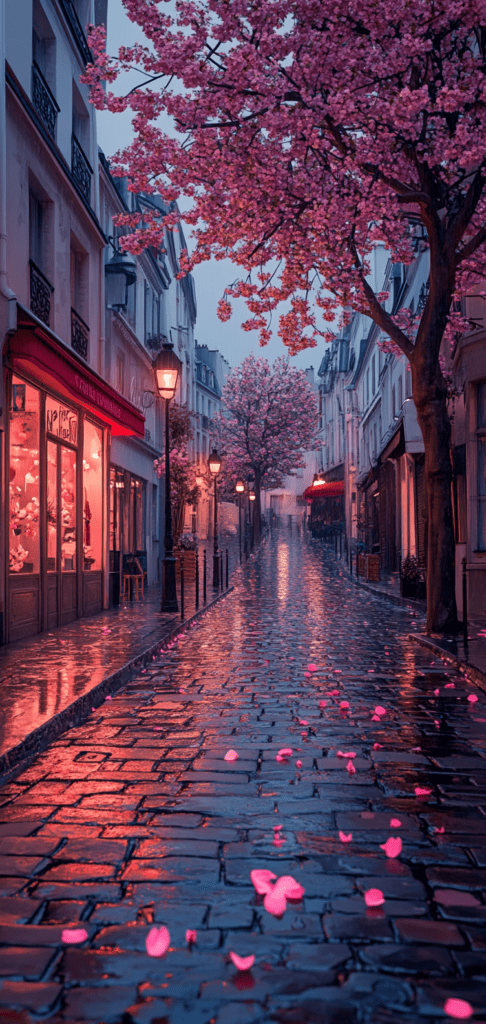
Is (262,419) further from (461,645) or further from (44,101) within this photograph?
(461,645)

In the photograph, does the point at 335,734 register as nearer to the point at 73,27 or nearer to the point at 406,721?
the point at 406,721

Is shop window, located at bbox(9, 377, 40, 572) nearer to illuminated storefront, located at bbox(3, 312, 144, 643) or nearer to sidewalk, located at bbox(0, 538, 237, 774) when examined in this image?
illuminated storefront, located at bbox(3, 312, 144, 643)

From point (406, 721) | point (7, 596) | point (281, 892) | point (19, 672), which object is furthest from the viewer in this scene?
point (7, 596)

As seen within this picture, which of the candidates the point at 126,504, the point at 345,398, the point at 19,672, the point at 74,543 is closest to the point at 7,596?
the point at 19,672

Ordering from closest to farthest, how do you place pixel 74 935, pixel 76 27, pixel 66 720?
pixel 74 935 → pixel 66 720 → pixel 76 27

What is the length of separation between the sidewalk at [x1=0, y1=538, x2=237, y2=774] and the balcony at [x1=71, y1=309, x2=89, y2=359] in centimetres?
461

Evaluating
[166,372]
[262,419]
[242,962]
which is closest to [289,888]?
[242,962]

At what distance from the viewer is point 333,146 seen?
1318 centimetres

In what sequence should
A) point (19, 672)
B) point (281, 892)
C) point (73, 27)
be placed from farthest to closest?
point (73, 27)
point (19, 672)
point (281, 892)

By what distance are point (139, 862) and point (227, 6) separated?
1048cm

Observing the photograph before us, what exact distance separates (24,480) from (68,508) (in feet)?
9.60

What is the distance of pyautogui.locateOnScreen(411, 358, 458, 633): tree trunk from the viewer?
479 inches

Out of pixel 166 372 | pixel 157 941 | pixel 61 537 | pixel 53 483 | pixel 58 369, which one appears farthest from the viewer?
pixel 166 372

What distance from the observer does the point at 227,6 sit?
1096 cm
